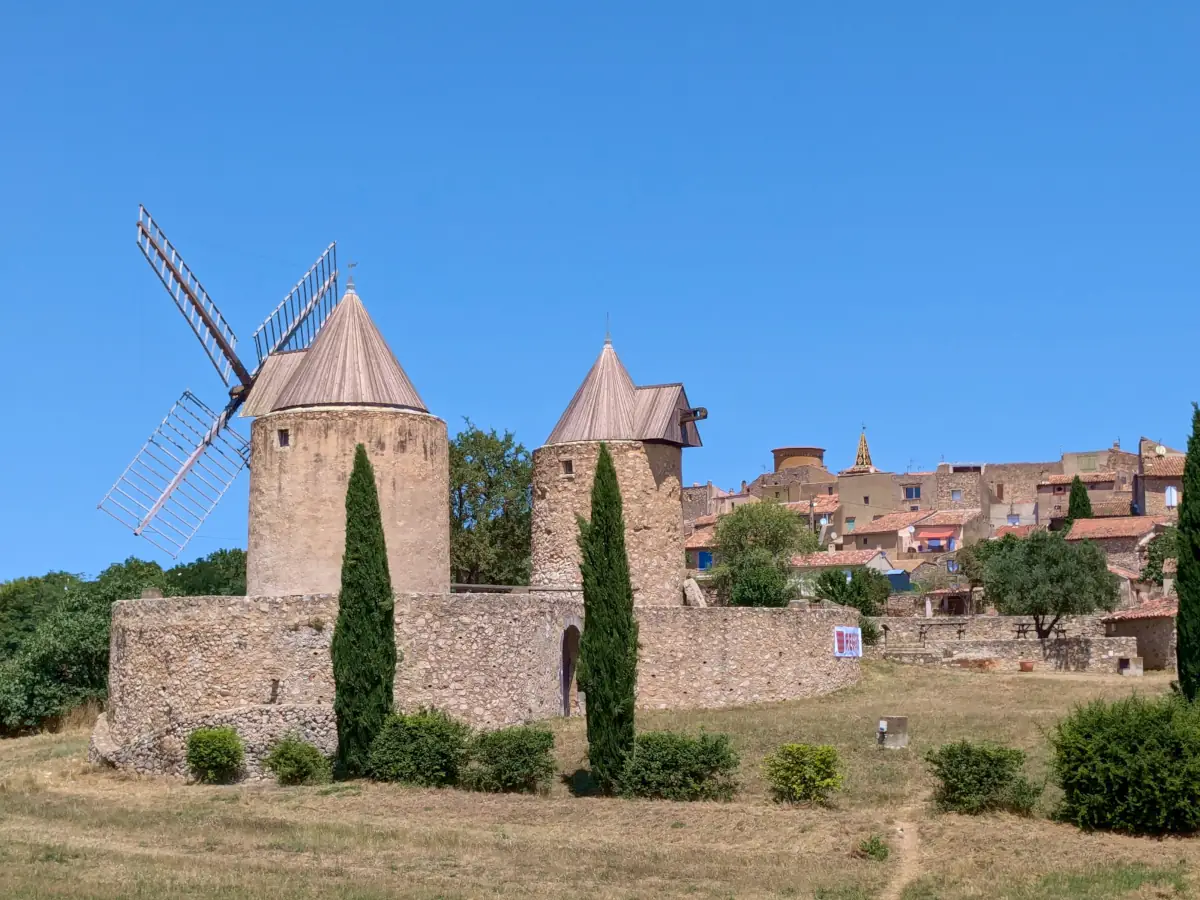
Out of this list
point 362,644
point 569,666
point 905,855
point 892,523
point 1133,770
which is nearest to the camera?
point 905,855

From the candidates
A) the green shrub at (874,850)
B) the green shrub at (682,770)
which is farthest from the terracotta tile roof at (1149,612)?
the green shrub at (874,850)

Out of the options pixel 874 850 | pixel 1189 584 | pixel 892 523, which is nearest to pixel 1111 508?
pixel 892 523

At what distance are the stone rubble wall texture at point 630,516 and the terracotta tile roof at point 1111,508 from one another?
45.1 meters

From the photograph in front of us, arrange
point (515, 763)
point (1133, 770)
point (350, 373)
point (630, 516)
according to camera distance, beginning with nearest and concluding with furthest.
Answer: point (1133, 770) < point (515, 763) < point (350, 373) < point (630, 516)

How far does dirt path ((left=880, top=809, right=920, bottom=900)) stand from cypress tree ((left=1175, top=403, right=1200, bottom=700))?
22.1 feet

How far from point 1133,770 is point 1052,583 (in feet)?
83.8

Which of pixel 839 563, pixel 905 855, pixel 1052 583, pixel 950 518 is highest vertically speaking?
pixel 950 518

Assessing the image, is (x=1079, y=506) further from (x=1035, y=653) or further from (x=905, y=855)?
(x=905, y=855)

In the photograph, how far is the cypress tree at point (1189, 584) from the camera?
2538 centimetres

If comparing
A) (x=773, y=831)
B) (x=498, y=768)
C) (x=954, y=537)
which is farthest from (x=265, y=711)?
(x=954, y=537)

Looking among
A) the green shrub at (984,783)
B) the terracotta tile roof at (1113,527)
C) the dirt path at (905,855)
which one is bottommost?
the dirt path at (905,855)

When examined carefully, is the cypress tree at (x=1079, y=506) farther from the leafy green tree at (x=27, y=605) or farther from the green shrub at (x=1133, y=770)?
the green shrub at (x=1133, y=770)

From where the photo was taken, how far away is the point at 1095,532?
64.4 meters

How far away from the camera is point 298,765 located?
25.2 m
